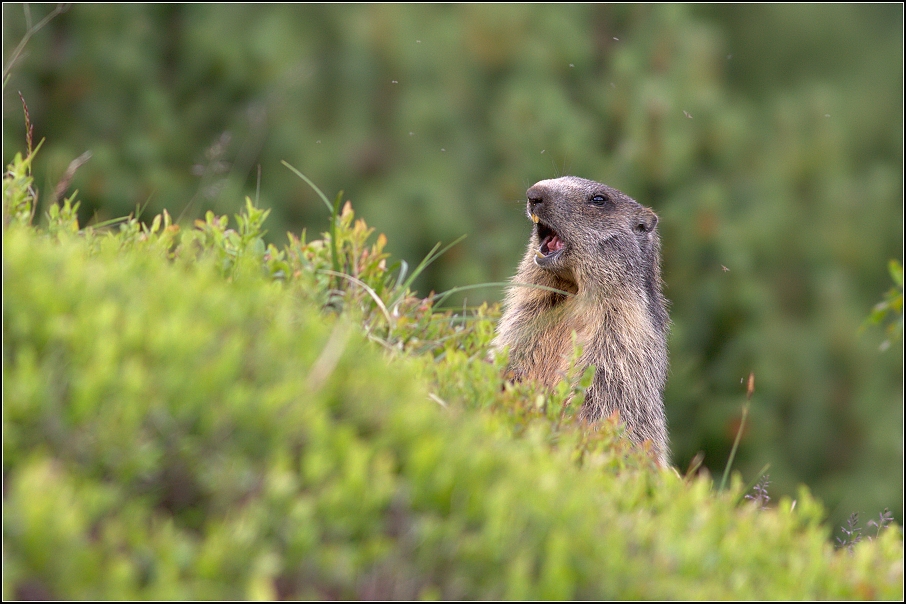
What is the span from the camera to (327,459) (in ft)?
7.59

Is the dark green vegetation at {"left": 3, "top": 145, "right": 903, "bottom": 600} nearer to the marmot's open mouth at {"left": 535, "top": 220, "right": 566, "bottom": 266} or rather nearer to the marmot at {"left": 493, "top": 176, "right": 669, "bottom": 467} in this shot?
the marmot at {"left": 493, "top": 176, "right": 669, "bottom": 467}

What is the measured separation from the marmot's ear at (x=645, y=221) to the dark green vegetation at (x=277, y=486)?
137 inches

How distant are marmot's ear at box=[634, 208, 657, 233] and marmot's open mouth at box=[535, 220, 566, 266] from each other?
0.58 metres

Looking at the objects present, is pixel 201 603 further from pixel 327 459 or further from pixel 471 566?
pixel 471 566

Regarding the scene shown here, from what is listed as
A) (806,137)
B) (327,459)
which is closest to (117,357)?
(327,459)

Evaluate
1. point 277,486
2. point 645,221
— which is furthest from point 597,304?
point 277,486

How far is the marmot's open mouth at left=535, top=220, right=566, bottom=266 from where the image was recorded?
596cm

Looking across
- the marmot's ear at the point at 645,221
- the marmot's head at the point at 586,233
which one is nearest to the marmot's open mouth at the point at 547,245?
the marmot's head at the point at 586,233

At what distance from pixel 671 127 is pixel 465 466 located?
8.58m

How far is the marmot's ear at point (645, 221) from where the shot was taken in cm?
636

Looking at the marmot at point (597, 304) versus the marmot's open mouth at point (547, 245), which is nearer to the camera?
the marmot at point (597, 304)

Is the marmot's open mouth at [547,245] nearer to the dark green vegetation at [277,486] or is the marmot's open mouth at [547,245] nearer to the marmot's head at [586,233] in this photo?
the marmot's head at [586,233]

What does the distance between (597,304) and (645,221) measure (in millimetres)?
912

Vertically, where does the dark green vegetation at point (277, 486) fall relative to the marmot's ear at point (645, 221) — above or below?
above
